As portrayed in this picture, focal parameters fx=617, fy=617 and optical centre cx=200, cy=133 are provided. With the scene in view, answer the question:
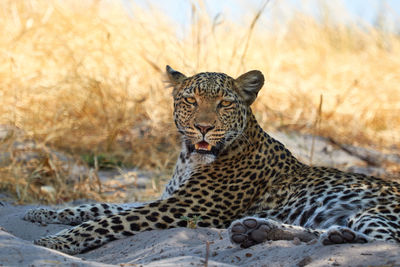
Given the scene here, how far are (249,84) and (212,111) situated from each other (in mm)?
596

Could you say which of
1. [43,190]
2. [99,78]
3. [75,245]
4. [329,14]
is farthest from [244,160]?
→ [329,14]

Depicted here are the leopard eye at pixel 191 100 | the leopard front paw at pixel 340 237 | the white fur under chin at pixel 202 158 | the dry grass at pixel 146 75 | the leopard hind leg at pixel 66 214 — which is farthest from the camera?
the dry grass at pixel 146 75

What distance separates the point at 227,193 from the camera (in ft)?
18.0

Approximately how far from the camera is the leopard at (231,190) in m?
4.82

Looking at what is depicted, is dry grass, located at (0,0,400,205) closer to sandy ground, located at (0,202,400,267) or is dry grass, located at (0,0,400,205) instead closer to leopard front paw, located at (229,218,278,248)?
sandy ground, located at (0,202,400,267)

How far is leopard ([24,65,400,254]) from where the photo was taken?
4.82 metres

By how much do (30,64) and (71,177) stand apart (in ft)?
12.7

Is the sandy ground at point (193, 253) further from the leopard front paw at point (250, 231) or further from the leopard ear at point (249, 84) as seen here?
the leopard ear at point (249, 84)

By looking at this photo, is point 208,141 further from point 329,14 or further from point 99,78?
point 329,14

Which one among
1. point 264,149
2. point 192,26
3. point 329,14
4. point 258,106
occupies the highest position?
point 329,14

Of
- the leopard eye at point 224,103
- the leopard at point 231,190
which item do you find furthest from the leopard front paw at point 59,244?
the leopard eye at point 224,103

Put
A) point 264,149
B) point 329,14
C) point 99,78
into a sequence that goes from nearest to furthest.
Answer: point 264,149 → point 99,78 → point 329,14

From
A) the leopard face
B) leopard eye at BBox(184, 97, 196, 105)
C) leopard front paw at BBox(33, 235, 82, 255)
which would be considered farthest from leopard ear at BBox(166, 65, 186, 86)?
leopard front paw at BBox(33, 235, 82, 255)

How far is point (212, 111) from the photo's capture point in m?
5.57
